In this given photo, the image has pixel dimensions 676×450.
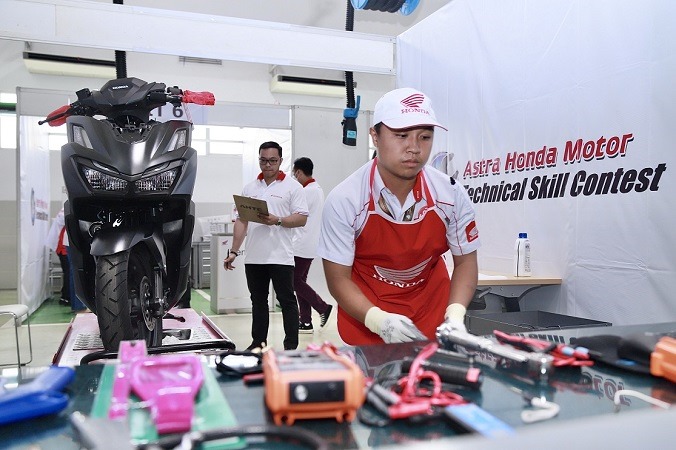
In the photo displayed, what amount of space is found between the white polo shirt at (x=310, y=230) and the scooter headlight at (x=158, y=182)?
3191 millimetres

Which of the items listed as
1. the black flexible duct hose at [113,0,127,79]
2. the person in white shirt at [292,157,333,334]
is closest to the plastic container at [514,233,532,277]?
the black flexible duct hose at [113,0,127,79]

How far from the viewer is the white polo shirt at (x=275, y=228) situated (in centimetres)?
426

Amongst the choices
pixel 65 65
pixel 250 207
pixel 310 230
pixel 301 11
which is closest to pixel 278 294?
pixel 250 207

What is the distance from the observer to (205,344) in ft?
6.11

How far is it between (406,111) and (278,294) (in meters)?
2.80

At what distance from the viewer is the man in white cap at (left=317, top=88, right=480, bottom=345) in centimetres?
186

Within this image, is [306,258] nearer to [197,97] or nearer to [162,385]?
[197,97]

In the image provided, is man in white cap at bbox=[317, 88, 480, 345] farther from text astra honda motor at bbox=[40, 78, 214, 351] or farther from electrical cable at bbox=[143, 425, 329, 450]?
electrical cable at bbox=[143, 425, 329, 450]

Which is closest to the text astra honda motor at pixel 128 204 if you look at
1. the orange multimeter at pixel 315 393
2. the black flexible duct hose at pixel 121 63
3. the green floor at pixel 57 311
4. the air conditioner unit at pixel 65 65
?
the black flexible duct hose at pixel 121 63

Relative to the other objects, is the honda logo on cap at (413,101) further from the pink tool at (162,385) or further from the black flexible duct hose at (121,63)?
the black flexible duct hose at (121,63)

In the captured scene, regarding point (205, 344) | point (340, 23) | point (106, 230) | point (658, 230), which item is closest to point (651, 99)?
point (658, 230)

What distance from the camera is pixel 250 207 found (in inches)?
162

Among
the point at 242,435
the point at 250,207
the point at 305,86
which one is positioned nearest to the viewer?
the point at 242,435

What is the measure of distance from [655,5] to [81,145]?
2.43m
